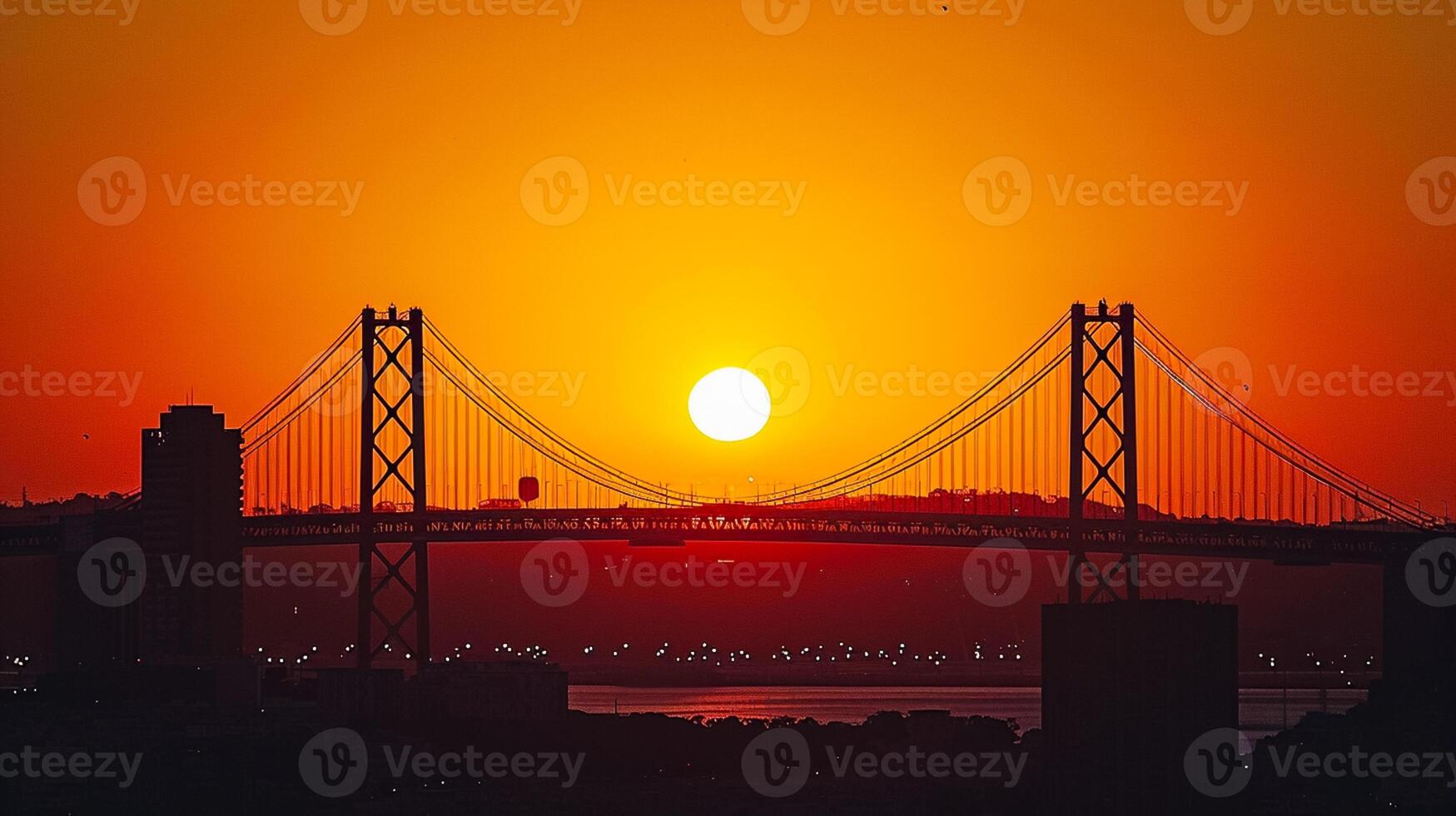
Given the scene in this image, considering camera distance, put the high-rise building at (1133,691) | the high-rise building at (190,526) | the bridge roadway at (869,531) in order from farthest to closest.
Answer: the high-rise building at (190,526) → the bridge roadway at (869,531) → the high-rise building at (1133,691)

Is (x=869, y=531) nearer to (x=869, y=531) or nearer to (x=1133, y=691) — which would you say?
(x=869, y=531)

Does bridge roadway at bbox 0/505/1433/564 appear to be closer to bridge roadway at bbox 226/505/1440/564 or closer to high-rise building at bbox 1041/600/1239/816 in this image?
bridge roadway at bbox 226/505/1440/564

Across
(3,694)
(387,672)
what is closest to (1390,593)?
(387,672)

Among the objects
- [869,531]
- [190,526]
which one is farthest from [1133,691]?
[190,526]

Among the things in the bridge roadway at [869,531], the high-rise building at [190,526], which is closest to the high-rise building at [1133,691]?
the bridge roadway at [869,531]

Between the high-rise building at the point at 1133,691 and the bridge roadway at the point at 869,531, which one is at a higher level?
the bridge roadway at the point at 869,531

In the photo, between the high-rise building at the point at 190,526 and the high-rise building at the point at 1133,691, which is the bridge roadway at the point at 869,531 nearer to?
the high-rise building at the point at 1133,691

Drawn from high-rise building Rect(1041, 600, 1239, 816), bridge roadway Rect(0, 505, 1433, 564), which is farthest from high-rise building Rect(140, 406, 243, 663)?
high-rise building Rect(1041, 600, 1239, 816)

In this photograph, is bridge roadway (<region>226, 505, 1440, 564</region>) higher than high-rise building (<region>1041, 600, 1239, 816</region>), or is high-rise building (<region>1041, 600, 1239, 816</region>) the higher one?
bridge roadway (<region>226, 505, 1440, 564</region>)
